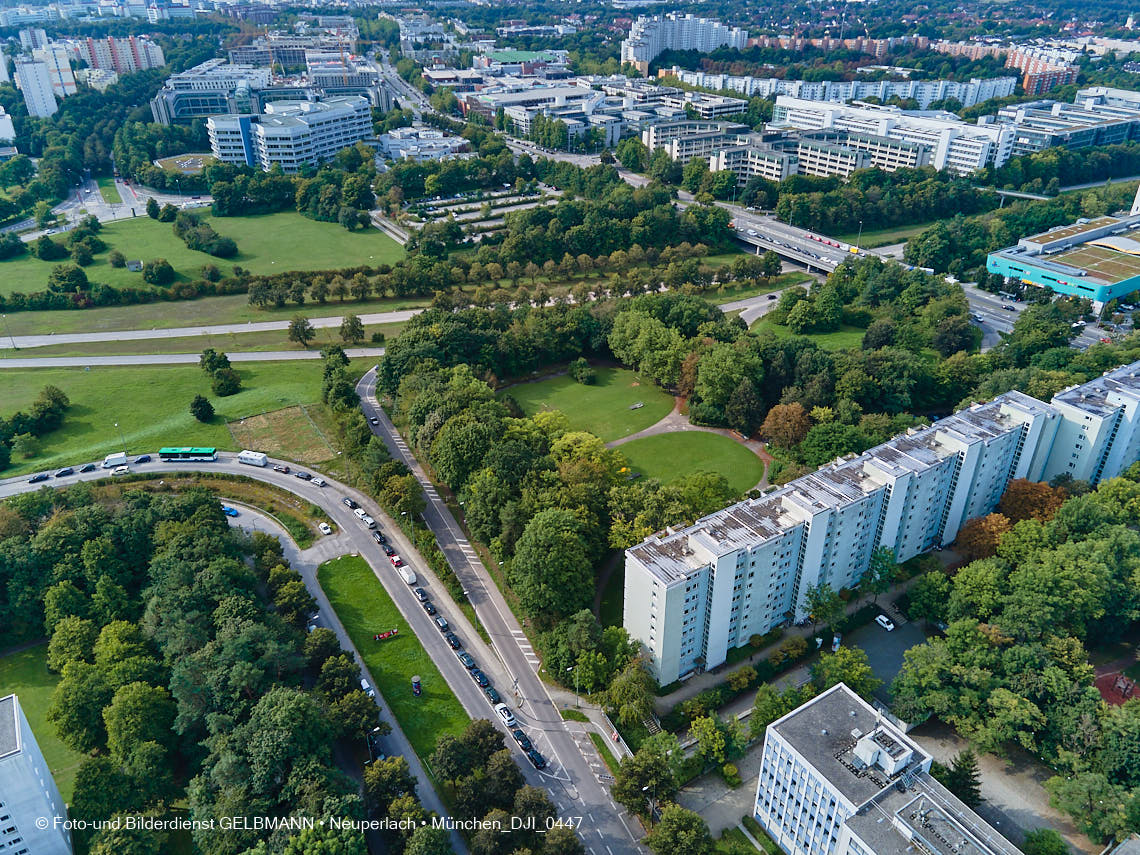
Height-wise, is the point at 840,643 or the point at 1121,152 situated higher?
the point at 1121,152

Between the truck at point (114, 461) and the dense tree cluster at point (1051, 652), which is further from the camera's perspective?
the truck at point (114, 461)

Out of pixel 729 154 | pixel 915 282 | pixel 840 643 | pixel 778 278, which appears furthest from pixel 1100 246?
pixel 840 643

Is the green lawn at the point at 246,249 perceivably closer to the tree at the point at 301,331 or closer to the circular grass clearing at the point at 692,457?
the tree at the point at 301,331

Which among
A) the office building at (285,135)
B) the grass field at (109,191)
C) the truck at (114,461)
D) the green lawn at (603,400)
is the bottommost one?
the green lawn at (603,400)

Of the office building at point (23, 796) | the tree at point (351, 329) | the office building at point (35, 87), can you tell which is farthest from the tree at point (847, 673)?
the office building at point (35, 87)

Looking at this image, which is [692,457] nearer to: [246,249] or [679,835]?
[679,835]

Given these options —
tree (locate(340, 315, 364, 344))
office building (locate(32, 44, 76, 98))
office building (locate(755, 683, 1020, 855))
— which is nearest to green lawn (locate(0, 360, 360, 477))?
tree (locate(340, 315, 364, 344))

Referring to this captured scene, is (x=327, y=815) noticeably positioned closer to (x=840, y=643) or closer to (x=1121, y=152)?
(x=840, y=643)

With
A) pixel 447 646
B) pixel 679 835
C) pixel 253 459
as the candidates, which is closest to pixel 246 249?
pixel 253 459
